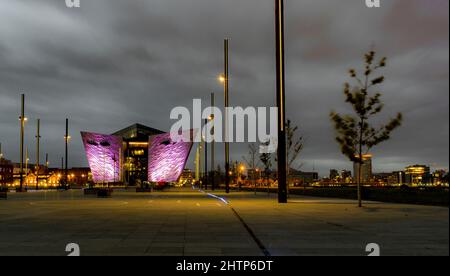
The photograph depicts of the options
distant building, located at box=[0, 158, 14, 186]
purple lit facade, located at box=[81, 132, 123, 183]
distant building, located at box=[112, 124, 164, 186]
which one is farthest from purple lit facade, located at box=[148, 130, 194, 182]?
distant building, located at box=[0, 158, 14, 186]

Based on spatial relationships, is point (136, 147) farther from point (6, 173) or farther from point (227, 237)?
point (227, 237)

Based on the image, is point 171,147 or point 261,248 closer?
point 261,248

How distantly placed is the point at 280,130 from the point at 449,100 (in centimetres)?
2124

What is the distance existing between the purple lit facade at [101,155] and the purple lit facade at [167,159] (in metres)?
11.0

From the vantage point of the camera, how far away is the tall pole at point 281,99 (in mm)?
26469

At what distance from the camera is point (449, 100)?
5211 mm

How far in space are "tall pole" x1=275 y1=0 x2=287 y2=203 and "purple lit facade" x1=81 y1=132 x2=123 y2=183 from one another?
95962mm

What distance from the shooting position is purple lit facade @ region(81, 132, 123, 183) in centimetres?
11812

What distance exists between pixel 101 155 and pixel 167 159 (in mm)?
19088

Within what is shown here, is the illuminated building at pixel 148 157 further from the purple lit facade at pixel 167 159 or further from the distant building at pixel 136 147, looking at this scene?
the distant building at pixel 136 147

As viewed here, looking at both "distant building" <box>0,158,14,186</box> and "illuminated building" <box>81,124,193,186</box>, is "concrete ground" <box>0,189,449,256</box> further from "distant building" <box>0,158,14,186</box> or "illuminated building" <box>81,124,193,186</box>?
"distant building" <box>0,158,14,186</box>

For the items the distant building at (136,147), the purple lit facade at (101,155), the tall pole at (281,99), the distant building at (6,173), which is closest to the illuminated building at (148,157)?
the purple lit facade at (101,155)
